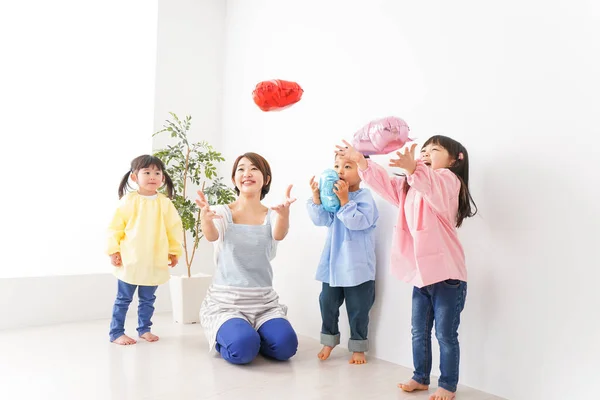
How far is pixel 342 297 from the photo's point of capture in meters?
2.62

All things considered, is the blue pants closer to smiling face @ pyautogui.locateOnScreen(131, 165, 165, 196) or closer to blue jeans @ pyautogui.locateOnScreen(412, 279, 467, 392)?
blue jeans @ pyautogui.locateOnScreen(412, 279, 467, 392)

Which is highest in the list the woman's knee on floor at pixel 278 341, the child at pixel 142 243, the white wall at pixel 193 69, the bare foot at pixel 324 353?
the white wall at pixel 193 69

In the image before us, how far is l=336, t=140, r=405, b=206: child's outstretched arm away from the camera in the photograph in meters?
2.08

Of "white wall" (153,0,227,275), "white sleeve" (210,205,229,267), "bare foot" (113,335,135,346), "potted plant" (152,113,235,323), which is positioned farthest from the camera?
"white wall" (153,0,227,275)

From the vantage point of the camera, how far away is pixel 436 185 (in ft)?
6.38

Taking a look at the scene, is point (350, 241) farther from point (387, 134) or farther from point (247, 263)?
point (387, 134)

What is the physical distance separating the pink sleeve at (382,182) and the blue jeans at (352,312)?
0.52 m

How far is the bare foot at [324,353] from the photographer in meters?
2.49

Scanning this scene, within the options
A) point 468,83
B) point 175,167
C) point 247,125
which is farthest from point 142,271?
point 468,83

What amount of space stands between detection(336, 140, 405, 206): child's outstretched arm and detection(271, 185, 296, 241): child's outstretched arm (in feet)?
1.29

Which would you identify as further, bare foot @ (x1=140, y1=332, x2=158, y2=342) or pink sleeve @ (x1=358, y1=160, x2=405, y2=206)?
bare foot @ (x1=140, y1=332, x2=158, y2=342)

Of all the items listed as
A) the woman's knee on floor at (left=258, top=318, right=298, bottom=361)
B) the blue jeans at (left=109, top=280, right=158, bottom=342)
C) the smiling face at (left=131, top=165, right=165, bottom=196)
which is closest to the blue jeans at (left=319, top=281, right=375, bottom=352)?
the woman's knee on floor at (left=258, top=318, right=298, bottom=361)

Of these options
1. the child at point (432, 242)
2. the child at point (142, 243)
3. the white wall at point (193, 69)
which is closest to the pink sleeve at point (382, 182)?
the child at point (432, 242)
